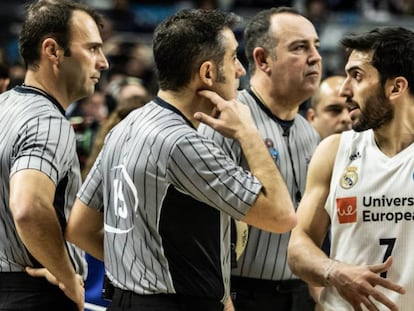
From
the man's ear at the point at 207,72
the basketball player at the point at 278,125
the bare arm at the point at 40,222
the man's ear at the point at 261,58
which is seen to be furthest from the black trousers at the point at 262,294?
the man's ear at the point at 207,72

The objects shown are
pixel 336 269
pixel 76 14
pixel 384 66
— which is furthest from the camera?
pixel 76 14

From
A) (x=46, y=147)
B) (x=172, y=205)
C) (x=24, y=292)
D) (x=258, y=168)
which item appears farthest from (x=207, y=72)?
(x=24, y=292)

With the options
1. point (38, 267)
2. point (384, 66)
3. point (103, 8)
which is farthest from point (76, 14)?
point (103, 8)

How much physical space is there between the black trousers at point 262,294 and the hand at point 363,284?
1.14 meters

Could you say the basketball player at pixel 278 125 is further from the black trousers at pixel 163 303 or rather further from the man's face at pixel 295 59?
the black trousers at pixel 163 303

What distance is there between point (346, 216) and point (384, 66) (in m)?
0.77

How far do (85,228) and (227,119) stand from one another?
916mm

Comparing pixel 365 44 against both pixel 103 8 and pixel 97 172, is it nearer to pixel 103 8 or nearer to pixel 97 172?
pixel 97 172

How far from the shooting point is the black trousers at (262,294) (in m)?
5.16

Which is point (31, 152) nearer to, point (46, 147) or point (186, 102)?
point (46, 147)

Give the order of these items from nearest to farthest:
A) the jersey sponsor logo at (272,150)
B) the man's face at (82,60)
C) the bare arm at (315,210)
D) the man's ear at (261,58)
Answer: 1. the bare arm at (315,210)
2. the man's face at (82,60)
3. the jersey sponsor logo at (272,150)
4. the man's ear at (261,58)

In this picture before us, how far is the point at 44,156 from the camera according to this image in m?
4.17

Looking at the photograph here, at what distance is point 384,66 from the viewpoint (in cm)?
439

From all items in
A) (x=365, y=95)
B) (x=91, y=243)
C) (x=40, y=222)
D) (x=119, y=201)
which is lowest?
(x=91, y=243)
